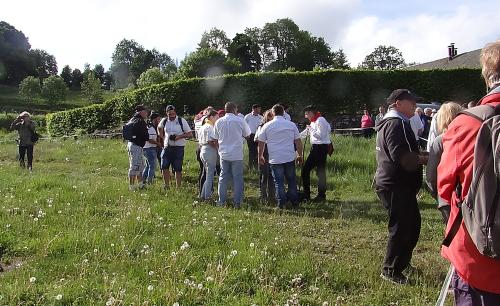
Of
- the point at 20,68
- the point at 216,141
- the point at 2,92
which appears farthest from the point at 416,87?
the point at 20,68

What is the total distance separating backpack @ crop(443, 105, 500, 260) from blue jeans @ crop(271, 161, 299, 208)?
689cm

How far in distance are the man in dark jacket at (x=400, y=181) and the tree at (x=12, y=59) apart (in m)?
101

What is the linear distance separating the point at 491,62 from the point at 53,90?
231 ft

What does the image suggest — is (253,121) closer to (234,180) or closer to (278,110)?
(278,110)

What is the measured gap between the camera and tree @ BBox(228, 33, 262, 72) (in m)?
92.8

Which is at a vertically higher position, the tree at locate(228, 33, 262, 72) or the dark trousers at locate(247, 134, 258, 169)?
the tree at locate(228, 33, 262, 72)

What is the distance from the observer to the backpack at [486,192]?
2.09 metres

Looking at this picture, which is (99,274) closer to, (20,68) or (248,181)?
(248,181)

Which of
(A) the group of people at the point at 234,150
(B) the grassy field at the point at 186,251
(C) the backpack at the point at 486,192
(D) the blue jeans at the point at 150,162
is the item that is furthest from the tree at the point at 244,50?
(C) the backpack at the point at 486,192

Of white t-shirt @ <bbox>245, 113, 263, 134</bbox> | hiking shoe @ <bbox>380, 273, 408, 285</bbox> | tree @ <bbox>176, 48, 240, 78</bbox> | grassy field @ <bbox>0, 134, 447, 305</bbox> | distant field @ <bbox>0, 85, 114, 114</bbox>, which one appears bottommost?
hiking shoe @ <bbox>380, 273, 408, 285</bbox>

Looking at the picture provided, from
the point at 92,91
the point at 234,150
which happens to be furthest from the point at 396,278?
the point at 92,91

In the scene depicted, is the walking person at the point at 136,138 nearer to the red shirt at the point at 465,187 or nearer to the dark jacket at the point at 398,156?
the dark jacket at the point at 398,156

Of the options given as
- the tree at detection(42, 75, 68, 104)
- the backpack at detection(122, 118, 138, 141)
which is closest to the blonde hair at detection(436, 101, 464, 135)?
the backpack at detection(122, 118, 138, 141)

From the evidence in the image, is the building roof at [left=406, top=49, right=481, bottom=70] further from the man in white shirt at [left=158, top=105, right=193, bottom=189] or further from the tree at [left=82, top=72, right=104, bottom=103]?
the man in white shirt at [left=158, top=105, right=193, bottom=189]
